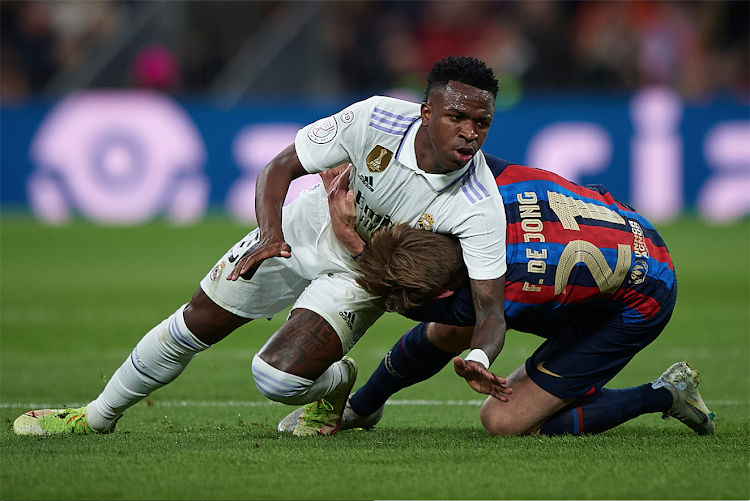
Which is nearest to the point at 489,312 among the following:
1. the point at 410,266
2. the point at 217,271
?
the point at 410,266

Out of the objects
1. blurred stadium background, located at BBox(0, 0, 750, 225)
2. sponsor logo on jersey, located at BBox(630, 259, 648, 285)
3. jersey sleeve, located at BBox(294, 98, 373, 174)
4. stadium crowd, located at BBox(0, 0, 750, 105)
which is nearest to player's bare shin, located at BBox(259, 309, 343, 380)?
jersey sleeve, located at BBox(294, 98, 373, 174)

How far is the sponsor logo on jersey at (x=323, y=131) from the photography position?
3.99 metres

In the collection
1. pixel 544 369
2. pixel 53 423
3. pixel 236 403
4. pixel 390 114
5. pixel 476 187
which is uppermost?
pixel 390 114

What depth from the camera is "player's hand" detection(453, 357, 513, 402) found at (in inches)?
134

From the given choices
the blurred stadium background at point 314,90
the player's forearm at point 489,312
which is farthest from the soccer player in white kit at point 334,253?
the blurred stadium background at point 314,90

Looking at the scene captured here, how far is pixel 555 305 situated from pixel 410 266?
2.30ft

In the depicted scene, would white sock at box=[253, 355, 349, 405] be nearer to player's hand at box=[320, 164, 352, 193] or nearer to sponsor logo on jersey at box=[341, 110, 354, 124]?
player's hand at box=[320, 164, 352, 193]

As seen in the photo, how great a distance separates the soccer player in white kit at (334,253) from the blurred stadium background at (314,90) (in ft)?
26.1

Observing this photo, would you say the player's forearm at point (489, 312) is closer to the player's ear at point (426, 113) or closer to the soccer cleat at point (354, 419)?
the player's ear at point (426, 113)

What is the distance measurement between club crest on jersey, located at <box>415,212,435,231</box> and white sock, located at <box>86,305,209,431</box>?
3.71 feet

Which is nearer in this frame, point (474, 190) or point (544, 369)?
point (474, 190)

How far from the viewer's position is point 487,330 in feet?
12.0

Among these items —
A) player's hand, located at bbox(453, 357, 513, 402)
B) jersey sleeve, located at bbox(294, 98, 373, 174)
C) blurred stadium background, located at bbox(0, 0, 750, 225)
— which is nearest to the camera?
player's hand, located at bbox(453, 357, 513, 402)

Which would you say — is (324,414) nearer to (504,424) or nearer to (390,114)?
(504,424)
